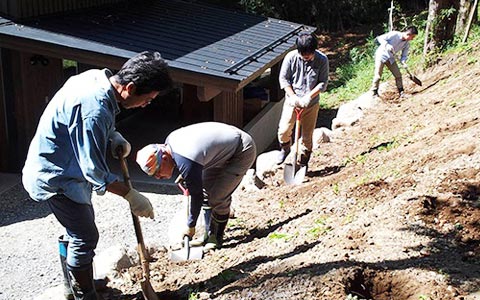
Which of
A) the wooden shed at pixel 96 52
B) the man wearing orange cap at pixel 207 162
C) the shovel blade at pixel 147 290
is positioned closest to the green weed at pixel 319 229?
the man wearing orange cap at pixel 207 162

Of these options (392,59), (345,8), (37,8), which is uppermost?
(37,8)

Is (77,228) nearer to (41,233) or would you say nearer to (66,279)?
(66,279)

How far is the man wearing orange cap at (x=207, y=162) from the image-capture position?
15.9 feet

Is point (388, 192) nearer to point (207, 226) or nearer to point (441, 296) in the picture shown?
point (207, 226)

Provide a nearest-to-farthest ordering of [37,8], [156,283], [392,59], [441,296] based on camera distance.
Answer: [441,296], [156,283], [37,8], [392,59]

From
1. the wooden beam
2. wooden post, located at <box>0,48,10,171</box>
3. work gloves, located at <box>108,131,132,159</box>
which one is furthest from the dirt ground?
wooden post, located at <box>0,48,10,171</box>

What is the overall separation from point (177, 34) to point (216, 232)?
20.4ft

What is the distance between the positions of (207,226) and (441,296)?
2522 mm

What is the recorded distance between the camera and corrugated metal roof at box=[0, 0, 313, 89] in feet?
31.8

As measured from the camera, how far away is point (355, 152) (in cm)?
908

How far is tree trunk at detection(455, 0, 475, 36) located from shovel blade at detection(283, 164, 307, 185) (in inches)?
282

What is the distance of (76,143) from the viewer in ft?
12.7

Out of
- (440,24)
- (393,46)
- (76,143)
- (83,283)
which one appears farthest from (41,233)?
(440,24)

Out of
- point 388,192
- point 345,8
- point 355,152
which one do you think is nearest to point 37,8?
point 355,152
